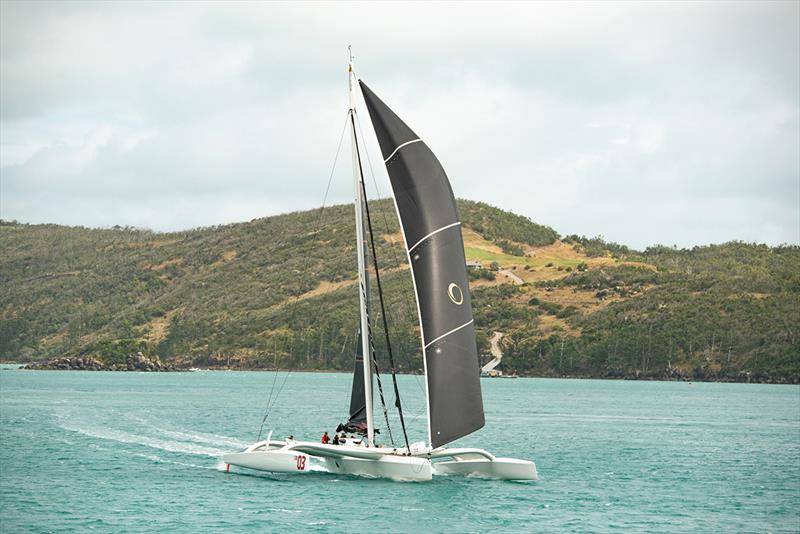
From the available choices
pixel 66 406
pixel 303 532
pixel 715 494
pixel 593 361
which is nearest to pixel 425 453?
→ pixel 303 532

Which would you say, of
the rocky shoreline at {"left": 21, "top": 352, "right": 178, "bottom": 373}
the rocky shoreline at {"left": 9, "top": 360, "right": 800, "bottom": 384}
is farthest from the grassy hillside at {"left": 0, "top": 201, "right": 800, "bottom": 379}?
the rocky shoreline at {"left": 21, "top": 352, "right": 178, "bottom": 373}

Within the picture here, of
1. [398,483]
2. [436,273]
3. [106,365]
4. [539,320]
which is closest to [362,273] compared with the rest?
[436,273]

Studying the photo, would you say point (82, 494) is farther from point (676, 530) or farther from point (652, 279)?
point (652, 279)

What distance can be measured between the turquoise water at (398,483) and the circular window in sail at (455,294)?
20.7 ft

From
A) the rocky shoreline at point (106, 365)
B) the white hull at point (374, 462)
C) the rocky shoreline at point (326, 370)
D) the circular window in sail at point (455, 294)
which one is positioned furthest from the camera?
the rocky shoreline at point (106, 365)

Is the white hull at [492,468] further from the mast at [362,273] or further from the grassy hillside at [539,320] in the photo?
the grassy hillside at [539,320]

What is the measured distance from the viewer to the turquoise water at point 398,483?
3297 cm

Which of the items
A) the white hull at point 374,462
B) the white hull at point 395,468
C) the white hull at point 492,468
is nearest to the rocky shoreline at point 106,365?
the white hull at point 374,462

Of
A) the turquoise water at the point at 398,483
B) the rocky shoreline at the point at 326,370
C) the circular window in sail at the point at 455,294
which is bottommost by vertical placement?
the turquoise water at the point at 398,483

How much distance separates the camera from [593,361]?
150625 mm

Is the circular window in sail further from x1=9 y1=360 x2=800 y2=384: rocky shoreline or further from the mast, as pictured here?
x1=9 y1=360 x2=800 y2=384: rocky shoreline

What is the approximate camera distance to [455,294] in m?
35.2

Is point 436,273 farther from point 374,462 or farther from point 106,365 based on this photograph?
point 106,365

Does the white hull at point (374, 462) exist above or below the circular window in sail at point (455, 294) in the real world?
below
